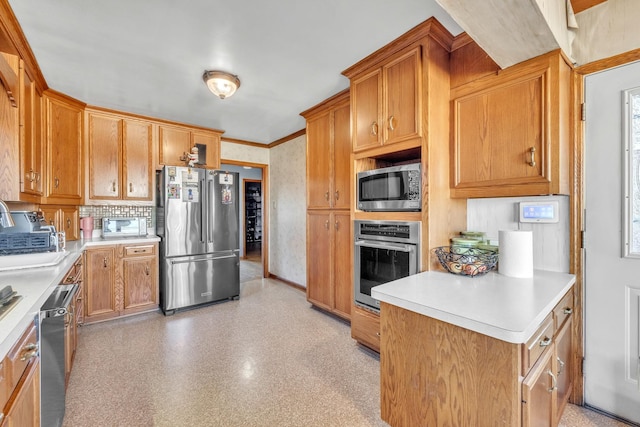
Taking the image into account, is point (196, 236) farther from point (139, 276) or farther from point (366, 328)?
point (366, 328)

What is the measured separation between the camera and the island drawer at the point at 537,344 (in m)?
0.99

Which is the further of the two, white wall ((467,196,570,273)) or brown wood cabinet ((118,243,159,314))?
brown wood cabinet ((118,243,159,314))

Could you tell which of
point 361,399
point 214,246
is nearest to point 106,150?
point 214,246

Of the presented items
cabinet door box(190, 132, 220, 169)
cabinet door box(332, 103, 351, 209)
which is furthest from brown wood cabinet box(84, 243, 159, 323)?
cabinet door box(332, 103, 351, 209)

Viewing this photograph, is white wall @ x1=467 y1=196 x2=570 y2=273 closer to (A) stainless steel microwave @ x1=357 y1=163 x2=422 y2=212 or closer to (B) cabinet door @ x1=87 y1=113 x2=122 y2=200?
(A) stainless steel microwave @ x1=357 y1=163 x2=422 y2=212

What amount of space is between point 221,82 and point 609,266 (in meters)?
2.97

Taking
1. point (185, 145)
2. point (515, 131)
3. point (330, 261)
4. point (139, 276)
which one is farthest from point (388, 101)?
point (139, 276)

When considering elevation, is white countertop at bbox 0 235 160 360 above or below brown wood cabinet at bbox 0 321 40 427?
above

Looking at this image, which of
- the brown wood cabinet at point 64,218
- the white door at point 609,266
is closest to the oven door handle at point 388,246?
the white door at point 609,266

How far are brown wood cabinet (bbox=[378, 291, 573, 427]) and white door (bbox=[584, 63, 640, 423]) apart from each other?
34 cm

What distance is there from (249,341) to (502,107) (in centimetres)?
268

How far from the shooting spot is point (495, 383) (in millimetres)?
1013

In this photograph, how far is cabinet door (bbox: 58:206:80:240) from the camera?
304cm

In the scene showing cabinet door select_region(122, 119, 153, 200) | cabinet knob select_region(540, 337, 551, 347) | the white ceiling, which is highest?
the white ceiling
